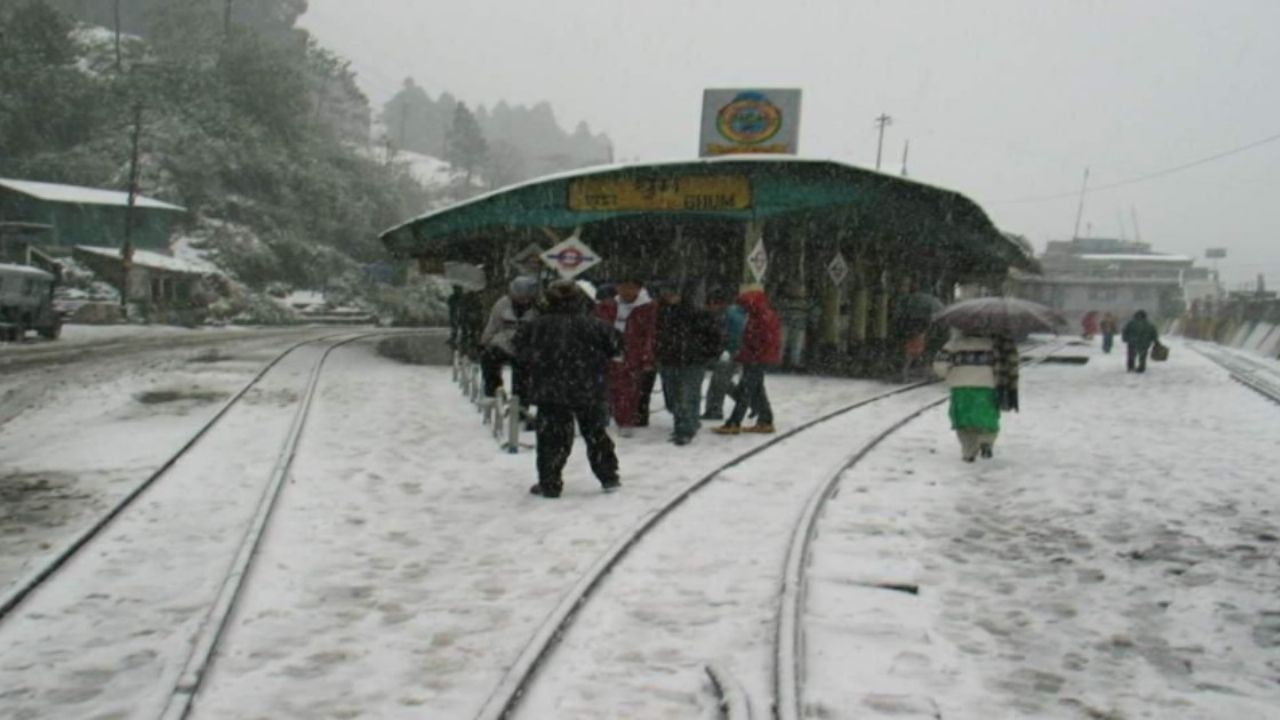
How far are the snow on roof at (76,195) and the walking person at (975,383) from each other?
163 ft

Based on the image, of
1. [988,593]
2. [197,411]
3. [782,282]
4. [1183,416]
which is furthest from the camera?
[782,282]

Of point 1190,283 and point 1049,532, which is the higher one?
point 1190,283

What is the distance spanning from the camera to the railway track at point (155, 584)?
13.5 feet

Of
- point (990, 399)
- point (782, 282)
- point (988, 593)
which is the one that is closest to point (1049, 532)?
point (988, 593)

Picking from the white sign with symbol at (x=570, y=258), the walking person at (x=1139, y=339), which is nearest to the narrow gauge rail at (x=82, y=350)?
the white sign with symbol at (x=570, y=258)

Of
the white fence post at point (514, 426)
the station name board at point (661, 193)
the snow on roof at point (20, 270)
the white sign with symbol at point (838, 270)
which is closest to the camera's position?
the white fence post at point (514, 426)

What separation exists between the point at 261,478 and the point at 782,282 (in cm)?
1649

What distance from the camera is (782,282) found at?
23.0 m

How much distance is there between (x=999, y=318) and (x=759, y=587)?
5.29 m

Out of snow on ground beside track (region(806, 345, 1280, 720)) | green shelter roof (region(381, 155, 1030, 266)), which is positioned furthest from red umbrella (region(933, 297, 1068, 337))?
green shelter roof (region(381, 155, 1030, 266))

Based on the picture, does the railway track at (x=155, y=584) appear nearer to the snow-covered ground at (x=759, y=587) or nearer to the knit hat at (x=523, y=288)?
the snow-covered ground at (x=759, y=587)

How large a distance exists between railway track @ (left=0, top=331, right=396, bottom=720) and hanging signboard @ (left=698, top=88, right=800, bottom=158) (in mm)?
20451

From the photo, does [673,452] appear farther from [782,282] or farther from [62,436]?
[782,282]

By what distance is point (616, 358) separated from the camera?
1091cm
